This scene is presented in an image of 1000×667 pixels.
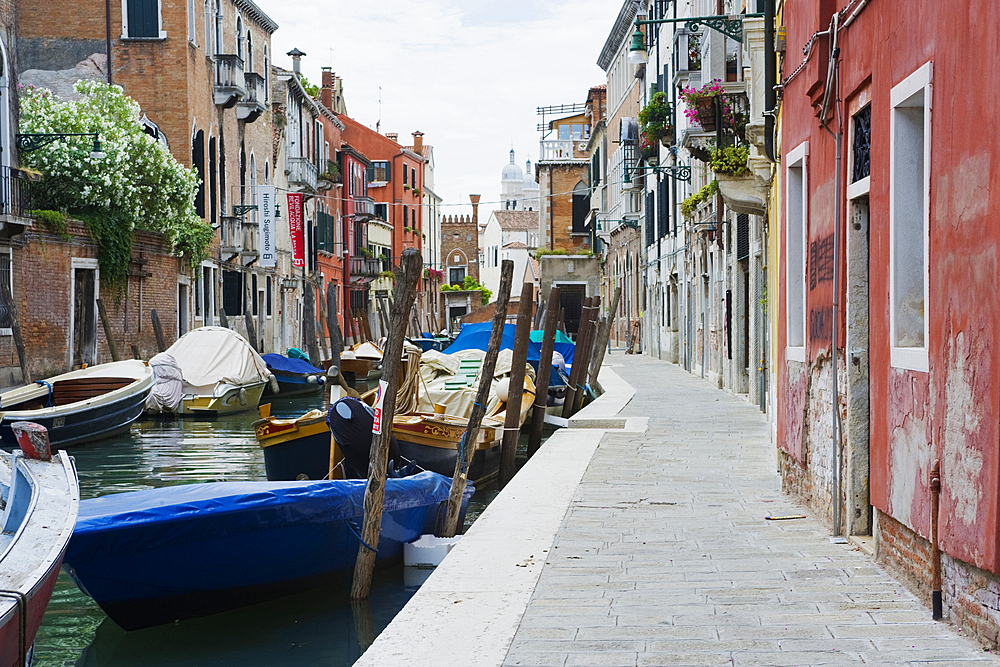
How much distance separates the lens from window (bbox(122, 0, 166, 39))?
80.9 ft

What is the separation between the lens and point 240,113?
2930cm

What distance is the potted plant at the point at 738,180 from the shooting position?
12.4 meters

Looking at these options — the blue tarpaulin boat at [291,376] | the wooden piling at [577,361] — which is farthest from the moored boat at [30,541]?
the blue tarpaulin boat at [291,376]

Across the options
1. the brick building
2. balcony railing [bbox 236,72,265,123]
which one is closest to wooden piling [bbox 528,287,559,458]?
the brick building

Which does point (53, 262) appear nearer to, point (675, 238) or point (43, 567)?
point (675, 238)

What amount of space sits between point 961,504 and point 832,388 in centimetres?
201

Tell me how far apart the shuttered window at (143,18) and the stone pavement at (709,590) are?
20104 mm

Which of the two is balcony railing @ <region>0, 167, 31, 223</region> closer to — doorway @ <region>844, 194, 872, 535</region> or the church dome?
doorway @ <region>844, 194, 872, 535</region>

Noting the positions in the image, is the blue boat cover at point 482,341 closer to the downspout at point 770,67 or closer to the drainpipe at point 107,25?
the drainpipe at point 107,25

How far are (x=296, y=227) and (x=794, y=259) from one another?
30428 millimetres

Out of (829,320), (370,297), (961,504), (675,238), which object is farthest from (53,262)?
(370,297)

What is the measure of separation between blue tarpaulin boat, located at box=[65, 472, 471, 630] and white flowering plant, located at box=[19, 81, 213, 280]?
15.0m

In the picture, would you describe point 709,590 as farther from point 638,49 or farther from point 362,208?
point 362,208

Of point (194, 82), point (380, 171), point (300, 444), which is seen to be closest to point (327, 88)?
point (380, 171)
